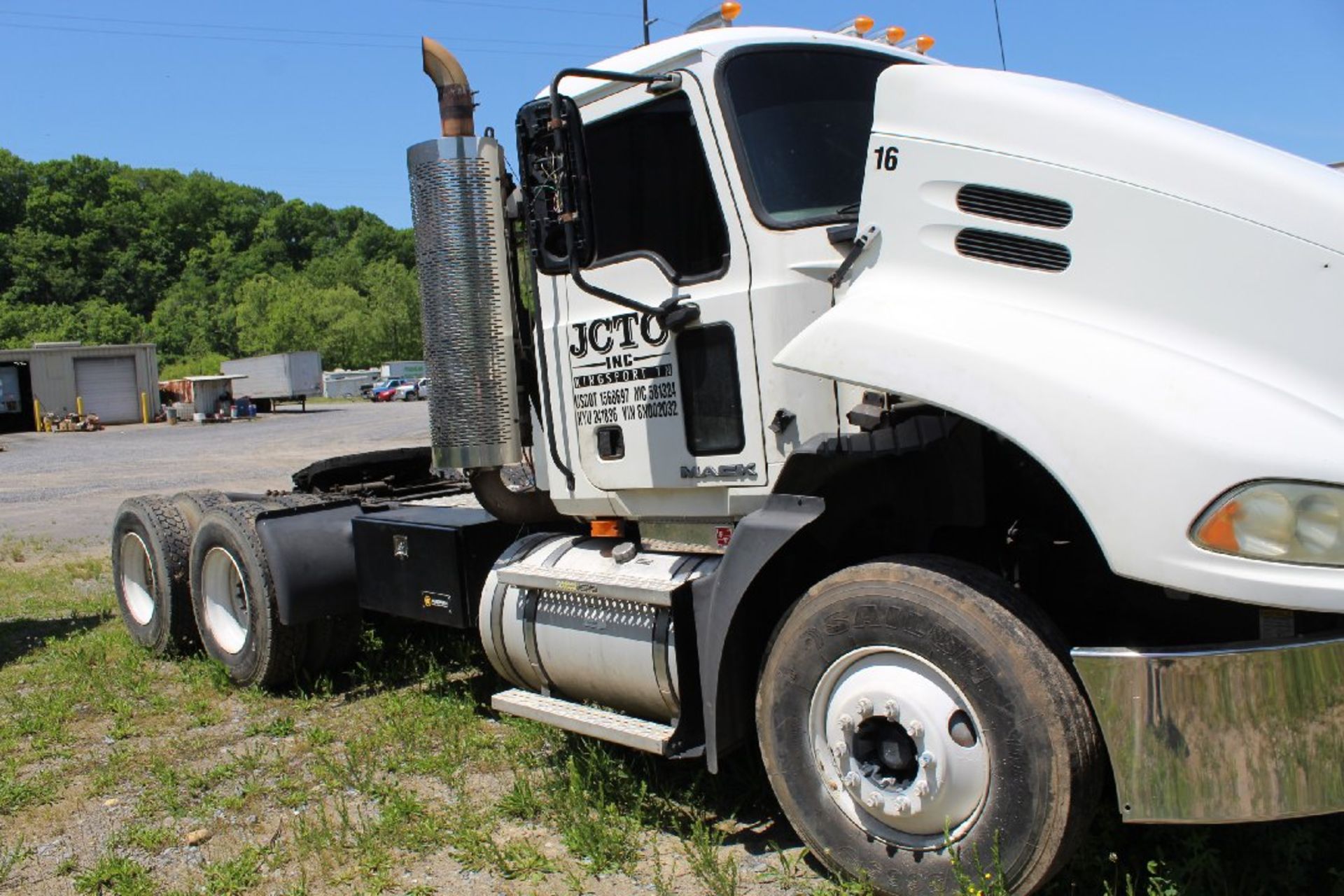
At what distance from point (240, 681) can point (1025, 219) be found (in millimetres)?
5440

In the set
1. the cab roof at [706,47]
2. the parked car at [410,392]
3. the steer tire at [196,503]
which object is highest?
the parked car at [410,392]

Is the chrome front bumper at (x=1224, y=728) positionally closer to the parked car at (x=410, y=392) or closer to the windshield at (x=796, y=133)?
the windshield at (x=796, y=133)

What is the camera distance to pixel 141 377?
5081cm

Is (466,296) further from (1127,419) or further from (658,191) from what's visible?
(1127,419)

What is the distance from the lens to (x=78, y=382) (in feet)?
160

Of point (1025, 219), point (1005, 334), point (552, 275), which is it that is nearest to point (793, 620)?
point (1005, 334)

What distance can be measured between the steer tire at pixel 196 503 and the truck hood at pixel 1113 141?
18.2 feet

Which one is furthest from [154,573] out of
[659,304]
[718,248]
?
[718,248]

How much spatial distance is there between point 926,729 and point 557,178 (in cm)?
217

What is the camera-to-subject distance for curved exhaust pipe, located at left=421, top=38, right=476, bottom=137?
16.1 feet

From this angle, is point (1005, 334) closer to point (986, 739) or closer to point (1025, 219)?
point (1025, 219)

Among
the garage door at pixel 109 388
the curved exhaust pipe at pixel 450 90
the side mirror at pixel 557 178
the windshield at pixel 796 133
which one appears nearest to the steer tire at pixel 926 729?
the windshield at pixel 796 133

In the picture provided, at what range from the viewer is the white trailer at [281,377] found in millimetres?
55344

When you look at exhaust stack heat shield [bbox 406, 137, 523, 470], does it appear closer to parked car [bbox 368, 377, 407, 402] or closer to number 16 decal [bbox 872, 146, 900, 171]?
number 16 decal [bbox 872, 146, 900, 171]
